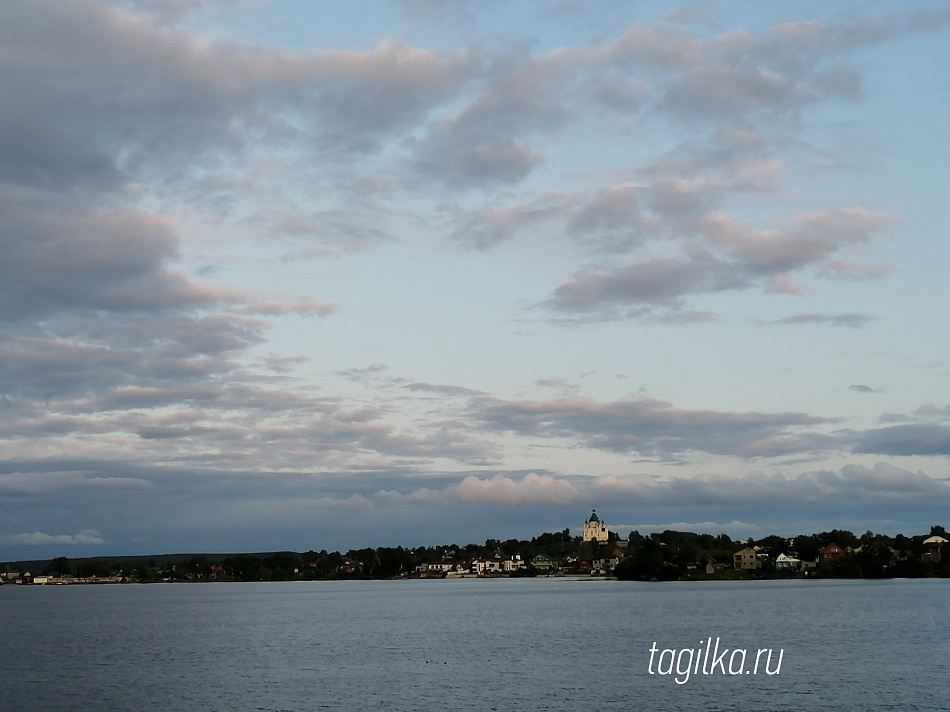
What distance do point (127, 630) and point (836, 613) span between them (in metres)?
75.0

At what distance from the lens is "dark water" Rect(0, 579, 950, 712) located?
50.2 metres

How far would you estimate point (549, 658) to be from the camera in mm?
66750

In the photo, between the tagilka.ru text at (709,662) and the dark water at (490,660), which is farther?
the tagilka.ru text at (709,662)

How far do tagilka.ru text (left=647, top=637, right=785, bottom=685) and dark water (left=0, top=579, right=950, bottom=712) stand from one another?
67cm

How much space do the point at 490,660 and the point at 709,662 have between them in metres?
14.2

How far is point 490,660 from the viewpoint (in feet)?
219

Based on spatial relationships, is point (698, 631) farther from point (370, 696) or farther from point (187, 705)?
point (187, 705)

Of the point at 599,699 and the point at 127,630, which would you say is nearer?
the point at 599,699

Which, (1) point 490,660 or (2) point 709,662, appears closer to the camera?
(2) point 709,662

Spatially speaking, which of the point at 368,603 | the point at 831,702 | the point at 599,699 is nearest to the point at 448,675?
the point at 599,699

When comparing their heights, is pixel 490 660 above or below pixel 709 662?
below

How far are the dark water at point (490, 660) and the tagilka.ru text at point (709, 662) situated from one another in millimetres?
671

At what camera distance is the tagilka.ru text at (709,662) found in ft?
190

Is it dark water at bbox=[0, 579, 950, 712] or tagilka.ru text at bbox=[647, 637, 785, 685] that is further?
tagilka.ru text at bbox=[647, 637, 785, 685]
